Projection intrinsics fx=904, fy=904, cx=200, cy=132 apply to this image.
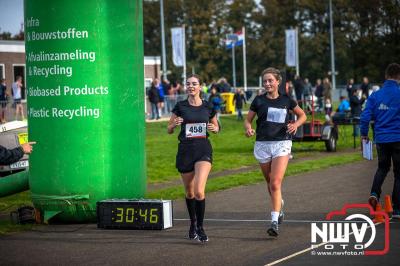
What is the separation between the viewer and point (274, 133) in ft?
36.5

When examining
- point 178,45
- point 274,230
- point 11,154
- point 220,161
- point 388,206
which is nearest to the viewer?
point 11,154

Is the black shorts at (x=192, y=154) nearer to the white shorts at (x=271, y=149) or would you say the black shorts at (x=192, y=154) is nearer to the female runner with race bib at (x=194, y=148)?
the female runner with race bib at (x=194, y=148)

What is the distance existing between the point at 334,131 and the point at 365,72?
5628cm

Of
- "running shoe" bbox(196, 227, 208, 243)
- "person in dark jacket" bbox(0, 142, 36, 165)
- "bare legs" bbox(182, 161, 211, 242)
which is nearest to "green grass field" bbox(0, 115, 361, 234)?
"person in dark jacket" bbox(0, 142, 36, 165)

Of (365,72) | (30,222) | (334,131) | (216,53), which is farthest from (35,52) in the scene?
(216,53)

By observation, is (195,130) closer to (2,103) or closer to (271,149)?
(271,149)

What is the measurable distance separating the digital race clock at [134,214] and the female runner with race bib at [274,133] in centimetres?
152

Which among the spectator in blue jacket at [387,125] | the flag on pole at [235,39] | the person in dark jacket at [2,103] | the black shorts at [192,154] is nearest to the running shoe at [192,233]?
the black shorts at [192,154]

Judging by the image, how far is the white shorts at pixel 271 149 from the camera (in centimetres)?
1113

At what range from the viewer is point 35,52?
1308 cm

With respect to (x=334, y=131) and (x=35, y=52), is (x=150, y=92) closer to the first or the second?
(x=334, y=131)

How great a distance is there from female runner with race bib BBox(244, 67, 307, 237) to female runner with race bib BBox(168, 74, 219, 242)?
0.60 meters

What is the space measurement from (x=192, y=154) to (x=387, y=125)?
2860 mm

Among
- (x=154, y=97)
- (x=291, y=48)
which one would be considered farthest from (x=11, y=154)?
(x=291, y=48)
